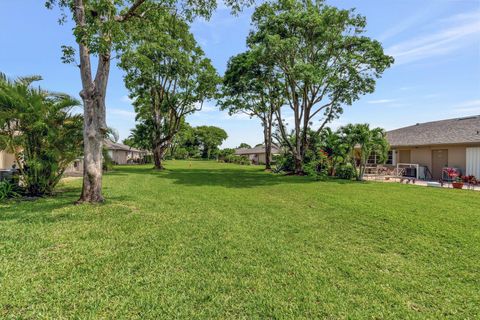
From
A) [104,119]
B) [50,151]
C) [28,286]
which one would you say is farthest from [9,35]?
[28,286]

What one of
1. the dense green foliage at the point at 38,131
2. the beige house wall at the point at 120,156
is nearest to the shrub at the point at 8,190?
the dense green foliage at the point at 38,131

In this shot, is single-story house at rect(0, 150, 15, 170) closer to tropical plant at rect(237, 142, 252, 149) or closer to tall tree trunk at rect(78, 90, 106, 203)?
tall tree trunk at rect(78, 90, 106, 203)

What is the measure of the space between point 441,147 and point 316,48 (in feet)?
36.1

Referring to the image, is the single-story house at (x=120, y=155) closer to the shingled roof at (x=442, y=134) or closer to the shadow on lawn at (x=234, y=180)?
the shadow on lawn at (x=234, y=180)

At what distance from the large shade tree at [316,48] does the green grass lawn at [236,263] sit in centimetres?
1093

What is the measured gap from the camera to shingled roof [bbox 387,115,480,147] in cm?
1588

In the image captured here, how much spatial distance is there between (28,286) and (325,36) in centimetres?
1752

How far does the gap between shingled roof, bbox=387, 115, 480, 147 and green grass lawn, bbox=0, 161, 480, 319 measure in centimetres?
1204

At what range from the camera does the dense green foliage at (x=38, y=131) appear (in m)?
7.89

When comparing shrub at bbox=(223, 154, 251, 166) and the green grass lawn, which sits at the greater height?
shrub at bbox=(223, 154, 251, 166)

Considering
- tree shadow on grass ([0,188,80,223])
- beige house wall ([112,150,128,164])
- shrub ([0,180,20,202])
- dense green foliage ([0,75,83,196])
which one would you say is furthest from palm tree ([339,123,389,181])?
beige house wall ([112,150,128,164])

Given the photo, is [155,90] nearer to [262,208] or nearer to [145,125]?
[145,125]

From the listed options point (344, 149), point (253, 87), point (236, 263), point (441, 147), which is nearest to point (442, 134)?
point (441, 147)

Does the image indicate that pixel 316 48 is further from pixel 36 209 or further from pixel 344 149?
pixel 36 209
